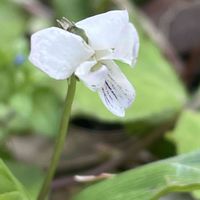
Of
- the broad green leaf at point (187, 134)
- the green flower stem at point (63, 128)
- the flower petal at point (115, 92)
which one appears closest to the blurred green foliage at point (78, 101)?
the broad green leaf at point (187, 134)

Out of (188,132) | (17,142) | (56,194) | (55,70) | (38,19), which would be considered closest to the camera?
(55,70)

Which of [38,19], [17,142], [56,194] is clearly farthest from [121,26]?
[38,19]

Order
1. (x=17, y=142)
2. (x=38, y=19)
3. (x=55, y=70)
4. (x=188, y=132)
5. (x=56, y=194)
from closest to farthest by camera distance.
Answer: (x=55, y=70)
(x=188, y=132)
(x=56, y=194)
(x=17, y=142)
(x=38, y=19)

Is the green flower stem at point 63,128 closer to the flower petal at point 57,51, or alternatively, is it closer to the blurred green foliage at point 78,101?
the flower petal at point 57,51

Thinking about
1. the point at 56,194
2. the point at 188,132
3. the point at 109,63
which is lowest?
the point at 56,194

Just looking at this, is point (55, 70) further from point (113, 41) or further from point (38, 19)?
point (38, 19)

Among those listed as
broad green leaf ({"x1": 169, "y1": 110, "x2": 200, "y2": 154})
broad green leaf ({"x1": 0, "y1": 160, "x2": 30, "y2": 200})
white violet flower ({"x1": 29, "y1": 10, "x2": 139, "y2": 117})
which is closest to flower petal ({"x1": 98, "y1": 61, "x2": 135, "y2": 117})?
white violet flower ({"x1": 29, "y1": 10, "x2": 139, "y2": 117})
